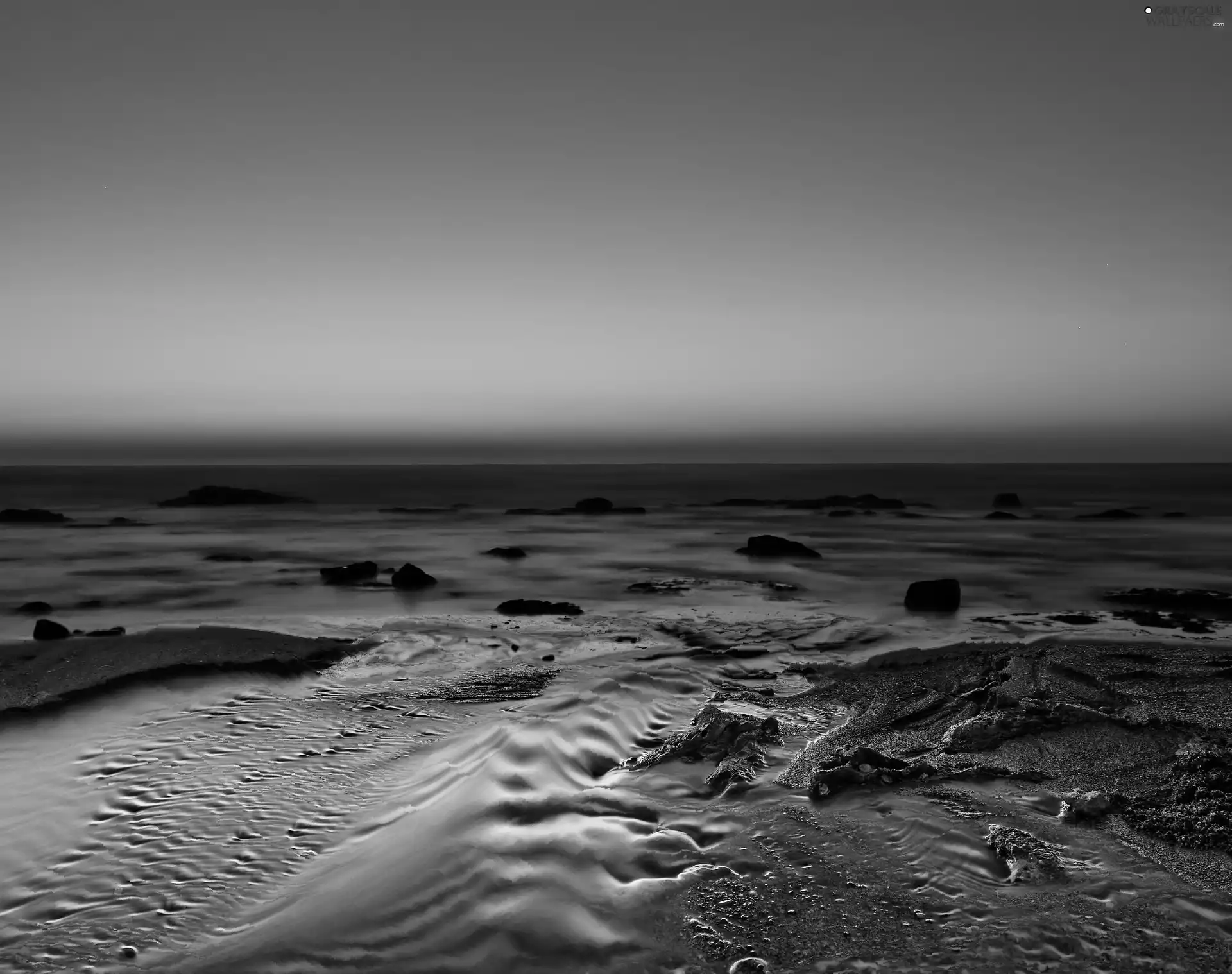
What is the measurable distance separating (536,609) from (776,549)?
32.0ft

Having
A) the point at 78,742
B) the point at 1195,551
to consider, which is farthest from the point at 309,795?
the point at 1195,551

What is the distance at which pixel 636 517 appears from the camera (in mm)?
35031

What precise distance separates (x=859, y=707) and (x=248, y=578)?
46.8 feet

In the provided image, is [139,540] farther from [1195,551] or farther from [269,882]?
[1195,551]

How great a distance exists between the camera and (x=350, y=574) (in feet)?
48.8

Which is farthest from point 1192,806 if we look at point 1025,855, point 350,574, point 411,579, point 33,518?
point 33,518

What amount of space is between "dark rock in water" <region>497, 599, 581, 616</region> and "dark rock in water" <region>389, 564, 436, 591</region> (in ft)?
9.66

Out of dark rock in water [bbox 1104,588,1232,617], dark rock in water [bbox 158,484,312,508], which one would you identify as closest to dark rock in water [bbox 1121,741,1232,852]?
dark rock in water [bbox 1104,588,1232,617]

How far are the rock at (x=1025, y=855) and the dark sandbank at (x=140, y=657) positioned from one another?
6079 mm

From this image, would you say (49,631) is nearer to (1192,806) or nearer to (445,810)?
(445,810)

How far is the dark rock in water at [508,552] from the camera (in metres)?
20.1

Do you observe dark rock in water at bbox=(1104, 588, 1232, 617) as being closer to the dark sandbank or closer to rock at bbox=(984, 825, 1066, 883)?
A: rock at bbox=(984, 825, 1066, 883)

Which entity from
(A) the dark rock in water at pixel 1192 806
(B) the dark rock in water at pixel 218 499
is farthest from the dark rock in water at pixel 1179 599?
(B) the dark rock in water at pixel 218 499

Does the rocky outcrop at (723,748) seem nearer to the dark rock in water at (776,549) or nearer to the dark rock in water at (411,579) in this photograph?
the dark rock in water at (411,579)
